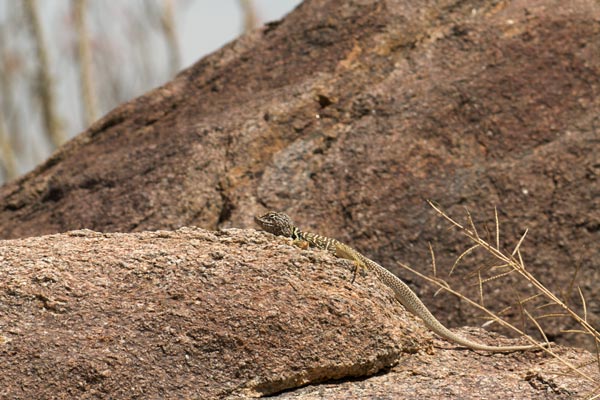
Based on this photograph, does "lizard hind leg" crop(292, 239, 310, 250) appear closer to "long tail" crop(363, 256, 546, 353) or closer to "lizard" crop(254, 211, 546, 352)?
"lizard" crop(254, 211, 546, 352)

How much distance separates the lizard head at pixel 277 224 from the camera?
531 cm

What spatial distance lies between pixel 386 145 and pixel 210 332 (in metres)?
2.97

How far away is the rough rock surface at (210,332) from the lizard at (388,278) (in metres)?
0.14

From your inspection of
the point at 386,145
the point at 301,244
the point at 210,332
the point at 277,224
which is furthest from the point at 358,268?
the point at 386,145

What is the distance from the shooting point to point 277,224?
536 centimetres

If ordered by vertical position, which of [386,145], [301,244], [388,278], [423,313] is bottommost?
[423,313]

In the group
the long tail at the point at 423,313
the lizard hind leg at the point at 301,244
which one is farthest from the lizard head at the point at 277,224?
the long tail at the point at 423,313

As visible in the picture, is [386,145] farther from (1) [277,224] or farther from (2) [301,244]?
(2) [301,244]

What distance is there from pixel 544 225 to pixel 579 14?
2.04 m

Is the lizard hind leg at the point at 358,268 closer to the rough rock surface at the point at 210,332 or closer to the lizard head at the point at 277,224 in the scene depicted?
the rough rock surface at the point at 210,332

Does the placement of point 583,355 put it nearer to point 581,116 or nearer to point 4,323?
point 581,116

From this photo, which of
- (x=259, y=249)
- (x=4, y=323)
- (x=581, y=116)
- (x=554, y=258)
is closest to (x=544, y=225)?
(x=554, y=258)

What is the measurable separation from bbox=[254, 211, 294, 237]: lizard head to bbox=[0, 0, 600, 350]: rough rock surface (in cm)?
107

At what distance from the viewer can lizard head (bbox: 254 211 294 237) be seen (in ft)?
17.4
